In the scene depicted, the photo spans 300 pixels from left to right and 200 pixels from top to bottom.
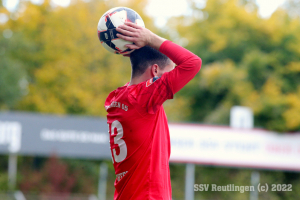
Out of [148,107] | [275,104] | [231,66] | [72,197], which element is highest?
[231,66]

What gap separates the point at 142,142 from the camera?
2572mm

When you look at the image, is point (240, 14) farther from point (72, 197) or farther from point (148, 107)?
point (148, 107)

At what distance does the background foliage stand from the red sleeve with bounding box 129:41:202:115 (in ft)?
41.6

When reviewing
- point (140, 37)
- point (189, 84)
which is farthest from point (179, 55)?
point (189, 84)

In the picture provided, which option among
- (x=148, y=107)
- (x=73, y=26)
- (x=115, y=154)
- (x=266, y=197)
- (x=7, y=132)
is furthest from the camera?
(x=73, y=26)

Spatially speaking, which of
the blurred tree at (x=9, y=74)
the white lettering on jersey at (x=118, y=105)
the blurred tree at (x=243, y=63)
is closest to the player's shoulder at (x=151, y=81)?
the white lettering on jersey at (x=118, y=105)

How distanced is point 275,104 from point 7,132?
12039mm

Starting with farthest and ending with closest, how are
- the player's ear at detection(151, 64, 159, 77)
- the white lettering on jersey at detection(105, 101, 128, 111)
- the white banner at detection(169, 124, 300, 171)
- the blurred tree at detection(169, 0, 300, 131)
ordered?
the blurred tree at detection(169, 0, 300, 131), the white banner at detection(169, 124, 300, 171), the player's ear at detection(151, 64, 159, 77), the white lettering on jersey at detection(105, 101, 128, 111)

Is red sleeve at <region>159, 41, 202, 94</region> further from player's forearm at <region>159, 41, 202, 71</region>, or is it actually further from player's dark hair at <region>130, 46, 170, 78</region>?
player's dark hair at <region>130, 46, 170, 78</region>

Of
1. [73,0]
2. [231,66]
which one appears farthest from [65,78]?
[231,66]

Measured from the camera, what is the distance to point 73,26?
88.6 feet

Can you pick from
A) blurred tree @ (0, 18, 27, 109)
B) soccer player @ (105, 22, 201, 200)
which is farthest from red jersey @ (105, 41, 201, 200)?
blurred tree @ (0, 18, 27, 109)

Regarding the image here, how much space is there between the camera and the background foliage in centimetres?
1741

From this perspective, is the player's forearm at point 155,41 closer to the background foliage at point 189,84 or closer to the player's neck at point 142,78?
the player's neck at point 142,78
